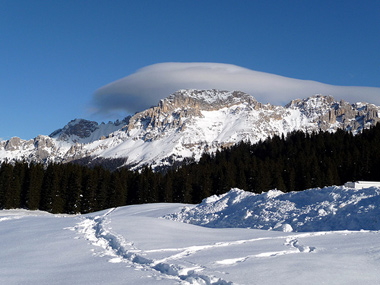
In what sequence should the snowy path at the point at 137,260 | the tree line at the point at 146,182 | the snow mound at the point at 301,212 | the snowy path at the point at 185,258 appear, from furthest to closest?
the tree line at the point at 146,182, the snow mound at the point at 301,212, the snowy path at the point at 185,258, the snowy path at the point at 137,260

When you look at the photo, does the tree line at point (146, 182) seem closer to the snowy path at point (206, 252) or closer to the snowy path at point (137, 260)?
the snowy path at point (206, 252)

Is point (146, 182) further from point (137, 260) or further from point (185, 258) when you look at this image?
point (185, 258)

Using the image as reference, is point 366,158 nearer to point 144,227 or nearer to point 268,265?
point 144,227

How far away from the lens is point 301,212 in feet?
85.0

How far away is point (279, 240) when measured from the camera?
15.7 meters

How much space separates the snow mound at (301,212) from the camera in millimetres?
22970

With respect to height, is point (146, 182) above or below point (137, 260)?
above

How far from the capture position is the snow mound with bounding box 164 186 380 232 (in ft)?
75.4

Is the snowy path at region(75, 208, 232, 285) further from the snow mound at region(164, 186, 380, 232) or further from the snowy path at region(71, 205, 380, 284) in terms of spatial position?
the snow mound at region(164, 186, 380, 232)

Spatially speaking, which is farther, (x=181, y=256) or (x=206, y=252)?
(x=206, y=252)

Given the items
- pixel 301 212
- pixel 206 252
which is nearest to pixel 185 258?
pixel 206 252

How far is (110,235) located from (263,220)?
12.9m

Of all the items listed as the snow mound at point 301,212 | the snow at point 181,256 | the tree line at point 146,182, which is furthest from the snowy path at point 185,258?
the tree line at point 146,182

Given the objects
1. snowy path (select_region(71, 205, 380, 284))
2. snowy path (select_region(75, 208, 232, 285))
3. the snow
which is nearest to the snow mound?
the snow
